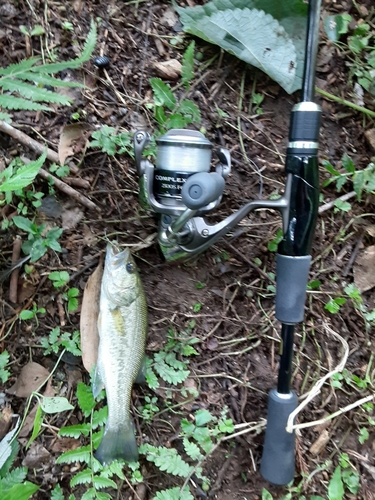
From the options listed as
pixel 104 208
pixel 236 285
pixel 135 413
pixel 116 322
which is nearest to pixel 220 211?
pixel 236 285

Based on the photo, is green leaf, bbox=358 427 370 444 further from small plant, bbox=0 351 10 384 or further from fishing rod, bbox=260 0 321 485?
small plant, bbox=0 351 10 384

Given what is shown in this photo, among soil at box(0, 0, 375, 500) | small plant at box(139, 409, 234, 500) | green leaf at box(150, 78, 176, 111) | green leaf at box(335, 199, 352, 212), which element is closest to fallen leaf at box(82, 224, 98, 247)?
soil at box(0, 0, 375, 500)

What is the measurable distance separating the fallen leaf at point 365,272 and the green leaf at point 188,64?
1142mm

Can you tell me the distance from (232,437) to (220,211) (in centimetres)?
101

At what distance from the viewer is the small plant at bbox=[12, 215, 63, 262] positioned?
6.41 feet

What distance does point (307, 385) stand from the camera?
6.68 feet

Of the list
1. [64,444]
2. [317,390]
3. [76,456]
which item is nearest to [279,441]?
[317,390]

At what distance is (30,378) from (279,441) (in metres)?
1.13

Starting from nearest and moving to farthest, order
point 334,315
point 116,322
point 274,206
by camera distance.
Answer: point 274,206
point 116,322
point 334,315

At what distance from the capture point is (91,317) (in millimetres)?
2004

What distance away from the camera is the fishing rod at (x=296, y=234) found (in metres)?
1.61

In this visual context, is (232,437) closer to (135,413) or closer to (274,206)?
(135,413)

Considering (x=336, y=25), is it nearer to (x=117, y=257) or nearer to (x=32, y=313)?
(x=117, y=257)

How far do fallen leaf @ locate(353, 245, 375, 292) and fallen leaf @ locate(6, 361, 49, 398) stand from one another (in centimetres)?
150
